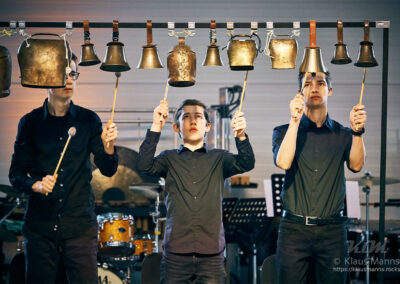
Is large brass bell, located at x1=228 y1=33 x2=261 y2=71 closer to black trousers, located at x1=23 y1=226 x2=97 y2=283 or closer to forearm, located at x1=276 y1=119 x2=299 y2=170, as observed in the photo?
forearm, located at x1=276 y1=119 x2=299 y2=170

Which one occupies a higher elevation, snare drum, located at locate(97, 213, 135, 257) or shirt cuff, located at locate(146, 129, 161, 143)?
shirt cuff, located at locate(146, 129, 161, 143)

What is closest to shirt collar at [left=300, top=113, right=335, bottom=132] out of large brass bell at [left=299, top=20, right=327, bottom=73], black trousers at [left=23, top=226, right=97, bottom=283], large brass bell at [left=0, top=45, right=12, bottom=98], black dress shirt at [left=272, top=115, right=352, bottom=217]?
black dress shirt at [left=272, top=115, right=352, bottom=217]

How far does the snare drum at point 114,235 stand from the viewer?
20.8 feet

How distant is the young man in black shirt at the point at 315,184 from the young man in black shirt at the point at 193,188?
14.1 inches

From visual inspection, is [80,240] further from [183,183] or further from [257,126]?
[257,126]

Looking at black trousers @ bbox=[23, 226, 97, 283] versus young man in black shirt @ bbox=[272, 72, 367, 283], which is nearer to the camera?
black trousers @ bbox=[23, 226, 97, 283]

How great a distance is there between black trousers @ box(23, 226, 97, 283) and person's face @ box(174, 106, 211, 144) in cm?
105

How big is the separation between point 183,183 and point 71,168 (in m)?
0.80

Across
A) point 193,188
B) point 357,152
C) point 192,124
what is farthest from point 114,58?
point 357,152

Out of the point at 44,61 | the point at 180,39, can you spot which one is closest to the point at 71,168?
the point at 44,61

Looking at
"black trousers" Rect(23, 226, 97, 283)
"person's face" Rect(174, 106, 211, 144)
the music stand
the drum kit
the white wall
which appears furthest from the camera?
the white wall

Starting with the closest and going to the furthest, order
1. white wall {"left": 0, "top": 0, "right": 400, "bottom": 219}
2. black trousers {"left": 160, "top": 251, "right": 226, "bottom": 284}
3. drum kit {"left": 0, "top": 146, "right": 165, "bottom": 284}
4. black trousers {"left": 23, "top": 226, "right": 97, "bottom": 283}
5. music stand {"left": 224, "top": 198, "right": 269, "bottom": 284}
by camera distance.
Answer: black trousers {"left": 23, "top": 226, "right": 97, "bottom": 283}
black trousers {"left": 160, "top": 251, "right": 226, "bottom": 284}
music stand {"left": 224, "top": 198, "right": 269, "bottom": 284}
drum kit {"left": 0, "top": 146, "right": 165, "bottom": 284}
white wall {"left": 0, "top": 0, "right": 400, "bottom": 219}

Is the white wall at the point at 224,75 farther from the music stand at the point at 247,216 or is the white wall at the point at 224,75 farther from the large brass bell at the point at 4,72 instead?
the large brass bell at the point at 4,72

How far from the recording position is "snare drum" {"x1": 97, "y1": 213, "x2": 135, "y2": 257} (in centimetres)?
635
